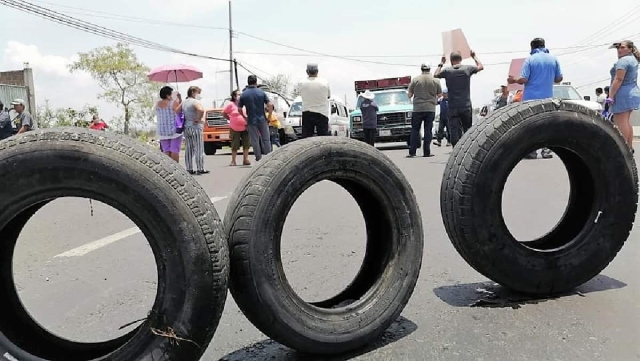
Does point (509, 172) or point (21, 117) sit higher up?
point (21, 117)

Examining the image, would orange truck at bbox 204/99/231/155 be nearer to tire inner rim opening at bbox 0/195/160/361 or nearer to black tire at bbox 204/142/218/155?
black tire at bbox 204/142/218/155

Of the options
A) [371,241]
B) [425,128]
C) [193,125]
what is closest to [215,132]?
[193,125]

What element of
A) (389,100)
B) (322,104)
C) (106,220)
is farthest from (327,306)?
(389,100)

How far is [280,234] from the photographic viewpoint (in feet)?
9.04

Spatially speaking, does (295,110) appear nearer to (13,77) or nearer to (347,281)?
(347,281)

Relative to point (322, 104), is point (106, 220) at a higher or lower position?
lower

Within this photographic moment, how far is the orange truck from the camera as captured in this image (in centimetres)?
2397

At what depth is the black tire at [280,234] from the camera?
8.73 ft

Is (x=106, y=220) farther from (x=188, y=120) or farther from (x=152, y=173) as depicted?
(x=188, y=120)

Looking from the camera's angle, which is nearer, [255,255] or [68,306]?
[255,255]

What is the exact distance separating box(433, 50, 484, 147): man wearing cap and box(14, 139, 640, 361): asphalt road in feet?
16.4

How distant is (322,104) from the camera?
1076 cm

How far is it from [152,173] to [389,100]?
20.0 metres

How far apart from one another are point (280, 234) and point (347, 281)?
1536mm
